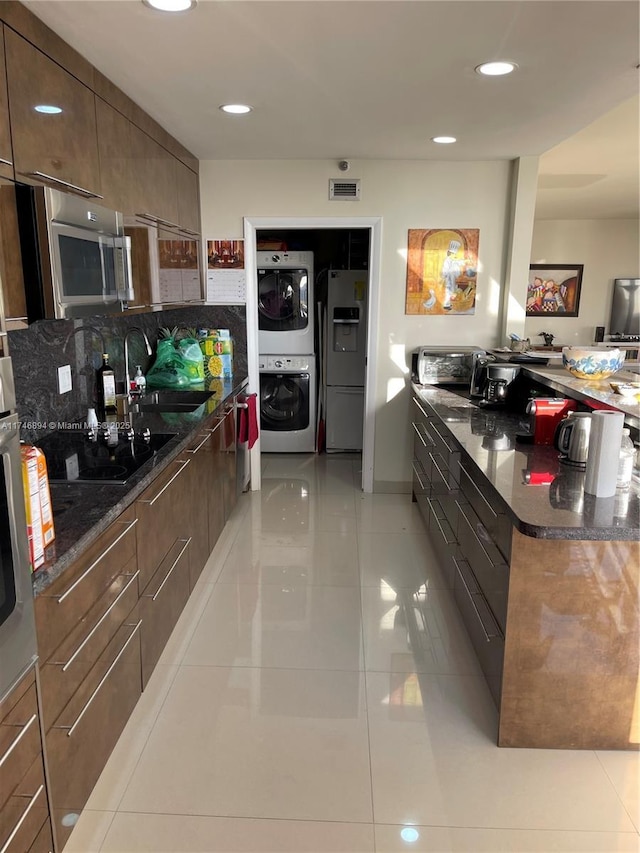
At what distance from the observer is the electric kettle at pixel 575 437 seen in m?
2.36

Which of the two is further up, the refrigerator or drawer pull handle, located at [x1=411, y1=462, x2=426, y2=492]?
the refrigerator

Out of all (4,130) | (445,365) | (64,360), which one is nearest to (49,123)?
(4,130)

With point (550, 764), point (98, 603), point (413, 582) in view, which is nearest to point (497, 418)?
point (413, 582)

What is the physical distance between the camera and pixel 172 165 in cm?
343

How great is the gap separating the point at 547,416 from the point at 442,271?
184 cm

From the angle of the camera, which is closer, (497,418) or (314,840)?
(314,840)

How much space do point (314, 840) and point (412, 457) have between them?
3090 mm

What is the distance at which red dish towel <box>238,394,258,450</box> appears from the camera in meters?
4.18

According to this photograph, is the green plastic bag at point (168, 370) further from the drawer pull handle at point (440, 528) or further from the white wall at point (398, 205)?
the drawer pull handle at point (440, 528)

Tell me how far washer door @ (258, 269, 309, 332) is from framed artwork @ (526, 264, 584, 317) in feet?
14.2

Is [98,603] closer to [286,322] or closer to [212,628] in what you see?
[212,628]

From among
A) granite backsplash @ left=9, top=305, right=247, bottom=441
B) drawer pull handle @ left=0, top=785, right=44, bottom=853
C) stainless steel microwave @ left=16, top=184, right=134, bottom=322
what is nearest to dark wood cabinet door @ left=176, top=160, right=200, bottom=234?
granite backsplash @ left=9, top=305, right=247, bottom=441

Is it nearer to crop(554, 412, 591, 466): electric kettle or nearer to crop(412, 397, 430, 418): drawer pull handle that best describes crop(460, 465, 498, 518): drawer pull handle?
crop(554, 412, 591, 466): electric kettle

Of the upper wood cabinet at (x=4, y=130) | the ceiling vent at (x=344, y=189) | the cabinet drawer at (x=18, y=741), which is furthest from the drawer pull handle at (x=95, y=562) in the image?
the ceiling vent at (x=344, y=189)
